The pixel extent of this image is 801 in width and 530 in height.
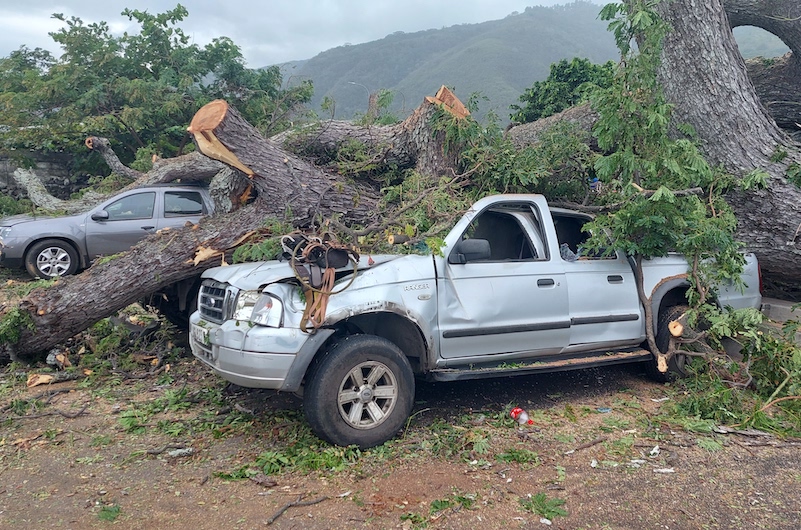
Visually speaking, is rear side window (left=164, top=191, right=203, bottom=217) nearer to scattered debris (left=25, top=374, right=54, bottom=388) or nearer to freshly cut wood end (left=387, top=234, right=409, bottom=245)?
scattered debris (left=25, top=374, right=54, bottom=388)

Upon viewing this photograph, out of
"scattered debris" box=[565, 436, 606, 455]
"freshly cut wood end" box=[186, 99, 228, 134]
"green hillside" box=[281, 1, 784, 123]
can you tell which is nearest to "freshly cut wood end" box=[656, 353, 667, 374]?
"scattered debris" box=[565, 436, 606, 455]

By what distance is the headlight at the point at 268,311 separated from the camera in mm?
4070

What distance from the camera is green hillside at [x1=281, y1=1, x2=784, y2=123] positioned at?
5396cm

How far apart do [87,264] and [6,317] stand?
4.59m

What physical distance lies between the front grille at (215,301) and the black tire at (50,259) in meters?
6.20

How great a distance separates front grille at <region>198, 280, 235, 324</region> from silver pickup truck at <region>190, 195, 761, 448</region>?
0.01 metres

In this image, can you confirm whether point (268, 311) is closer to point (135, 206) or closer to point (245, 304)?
point (245, 304)

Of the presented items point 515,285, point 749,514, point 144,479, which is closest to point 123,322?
point 144,479

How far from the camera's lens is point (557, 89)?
1320cm

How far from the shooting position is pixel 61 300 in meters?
6.02

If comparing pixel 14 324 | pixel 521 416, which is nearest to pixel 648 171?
pixel 521 416

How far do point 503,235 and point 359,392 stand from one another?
6.94 feet

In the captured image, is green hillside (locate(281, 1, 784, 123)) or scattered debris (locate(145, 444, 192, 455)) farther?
green hillside (locate(281, 1, 784, 123))

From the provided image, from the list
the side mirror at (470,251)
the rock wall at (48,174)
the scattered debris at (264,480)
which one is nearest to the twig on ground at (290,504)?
the scattered debris at (264,480)
